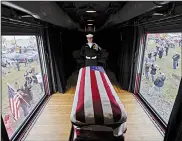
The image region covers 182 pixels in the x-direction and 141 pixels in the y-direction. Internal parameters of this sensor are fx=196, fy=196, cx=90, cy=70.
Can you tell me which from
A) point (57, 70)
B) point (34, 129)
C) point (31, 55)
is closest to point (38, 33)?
point (31, 55)

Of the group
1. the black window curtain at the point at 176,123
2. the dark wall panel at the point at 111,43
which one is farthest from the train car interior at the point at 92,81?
the dark wall panel at the point at 111,43

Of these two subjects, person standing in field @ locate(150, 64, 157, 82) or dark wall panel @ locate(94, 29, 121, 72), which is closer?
person standing in field @ locate(150, 64, 157, 82)

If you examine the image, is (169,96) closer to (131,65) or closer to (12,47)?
(131,65)

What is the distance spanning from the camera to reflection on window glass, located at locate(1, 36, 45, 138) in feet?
7.32

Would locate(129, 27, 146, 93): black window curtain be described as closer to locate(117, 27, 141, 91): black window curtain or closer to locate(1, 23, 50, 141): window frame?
locate(117, 27, 141, 91): black window curtain

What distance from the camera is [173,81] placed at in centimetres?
256

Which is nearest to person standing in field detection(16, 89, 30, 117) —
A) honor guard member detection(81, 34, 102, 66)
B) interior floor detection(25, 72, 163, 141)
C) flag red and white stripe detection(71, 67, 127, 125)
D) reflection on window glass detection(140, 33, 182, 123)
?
interior floor detection(25, 72, 163, 141)

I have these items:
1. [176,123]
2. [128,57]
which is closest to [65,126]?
[176,123]

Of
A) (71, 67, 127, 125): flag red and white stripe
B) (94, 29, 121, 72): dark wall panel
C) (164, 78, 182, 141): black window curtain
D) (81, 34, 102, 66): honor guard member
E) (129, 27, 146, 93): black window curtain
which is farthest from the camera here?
(94, 29, 121, 72): dark wall panel

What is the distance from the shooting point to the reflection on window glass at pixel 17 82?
2.23 meters

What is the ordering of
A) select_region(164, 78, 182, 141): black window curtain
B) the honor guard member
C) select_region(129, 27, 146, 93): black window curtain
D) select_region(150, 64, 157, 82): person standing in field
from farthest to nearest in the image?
the honor guard member < select_region(129, 27, 146, 93): black window curtain < select_region(150, 64, 157, 82): person standing in field < select_region(164, 78, 182, 141): black window curtain

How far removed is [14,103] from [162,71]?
7.12ft

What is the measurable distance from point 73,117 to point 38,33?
8.28 ft

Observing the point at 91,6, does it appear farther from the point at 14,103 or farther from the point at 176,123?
the point at 176,123
